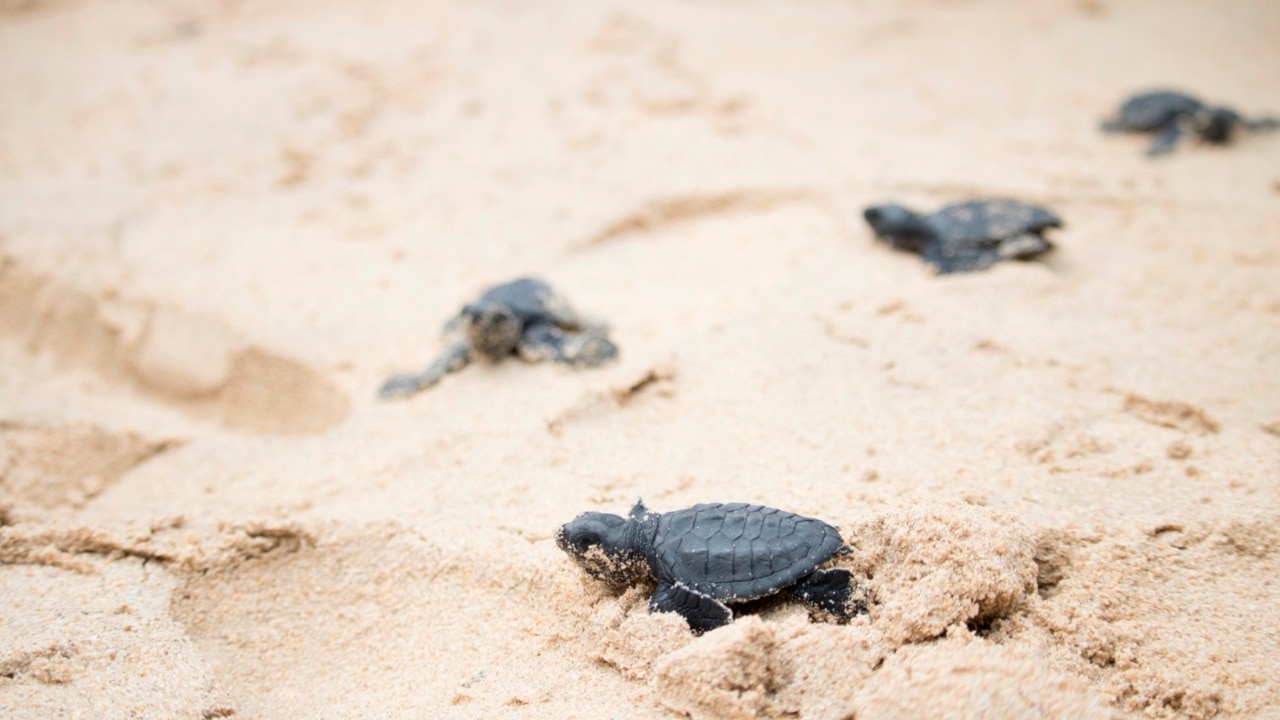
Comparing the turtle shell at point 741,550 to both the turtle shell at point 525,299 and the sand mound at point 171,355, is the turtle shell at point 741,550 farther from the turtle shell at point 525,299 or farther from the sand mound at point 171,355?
the sand mound at point 171,355

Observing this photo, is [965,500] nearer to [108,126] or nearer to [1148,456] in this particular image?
[1148,456]

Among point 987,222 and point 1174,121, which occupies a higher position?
point 1174,121

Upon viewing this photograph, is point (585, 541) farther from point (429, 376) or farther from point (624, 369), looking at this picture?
point (429, 376)

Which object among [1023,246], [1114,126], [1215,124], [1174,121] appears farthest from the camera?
[1114,126]

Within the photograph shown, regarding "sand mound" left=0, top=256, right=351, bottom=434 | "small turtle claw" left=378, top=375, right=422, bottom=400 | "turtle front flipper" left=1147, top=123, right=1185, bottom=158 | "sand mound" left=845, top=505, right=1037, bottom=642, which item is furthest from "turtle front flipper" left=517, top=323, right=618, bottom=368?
"turtle front flipper" left=1147, top=123, right=1185, bottom=158

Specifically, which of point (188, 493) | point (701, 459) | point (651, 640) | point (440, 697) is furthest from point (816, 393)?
point (188, 493)

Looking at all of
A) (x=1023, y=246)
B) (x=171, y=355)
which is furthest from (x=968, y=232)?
(x=171, y=355)
